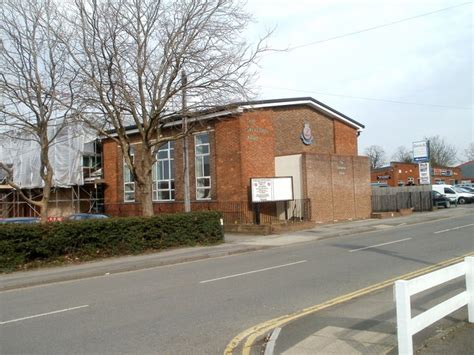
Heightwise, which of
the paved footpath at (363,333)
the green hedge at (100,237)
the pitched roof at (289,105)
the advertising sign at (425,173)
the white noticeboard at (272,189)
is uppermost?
the pitched roof at (289,105)

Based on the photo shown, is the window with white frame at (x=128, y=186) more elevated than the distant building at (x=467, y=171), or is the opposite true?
the distant building at (x=467, y=171)

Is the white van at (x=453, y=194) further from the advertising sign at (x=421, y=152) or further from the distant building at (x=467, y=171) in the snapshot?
the distant building at (x=467, y=171)

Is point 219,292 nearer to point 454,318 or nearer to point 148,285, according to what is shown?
point 148,285

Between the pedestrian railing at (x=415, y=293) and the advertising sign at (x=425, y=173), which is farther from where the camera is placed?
the advertising sign at (x=425, y=173)

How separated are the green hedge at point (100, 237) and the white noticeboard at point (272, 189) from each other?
16.8 feet

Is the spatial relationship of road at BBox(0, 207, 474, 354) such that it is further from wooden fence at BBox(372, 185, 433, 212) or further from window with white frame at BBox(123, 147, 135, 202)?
wooden fence at BBox(372, 185, 433, 212)

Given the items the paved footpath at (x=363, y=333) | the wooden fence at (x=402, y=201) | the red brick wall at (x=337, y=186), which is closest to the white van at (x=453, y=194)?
the wooden fence at (x=402, y=201)

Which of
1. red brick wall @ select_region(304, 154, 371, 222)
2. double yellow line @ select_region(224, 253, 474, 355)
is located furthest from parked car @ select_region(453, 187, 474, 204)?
double yellow line @ select_region(224, 253, 474, 355)

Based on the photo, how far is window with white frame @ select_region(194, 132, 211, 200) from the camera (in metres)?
28.2

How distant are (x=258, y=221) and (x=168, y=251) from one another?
9.11m

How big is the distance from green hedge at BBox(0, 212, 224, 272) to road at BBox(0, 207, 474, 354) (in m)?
3.19

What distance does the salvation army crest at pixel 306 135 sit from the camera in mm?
30030

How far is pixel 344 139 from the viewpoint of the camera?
34.0 m

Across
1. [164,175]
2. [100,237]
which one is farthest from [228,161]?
[100,237]
